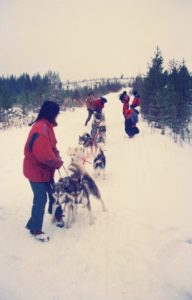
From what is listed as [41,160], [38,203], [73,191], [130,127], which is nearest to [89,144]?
[130,127]

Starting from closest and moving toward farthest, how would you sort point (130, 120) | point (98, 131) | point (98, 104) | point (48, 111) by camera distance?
point (48, 111) < point (98, 131) < point (130, 120) < point (98, 104)

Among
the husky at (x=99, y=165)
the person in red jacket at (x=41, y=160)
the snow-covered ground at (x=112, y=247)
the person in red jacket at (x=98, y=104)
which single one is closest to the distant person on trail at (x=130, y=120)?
the person in red jacket at (x=98, y=104)

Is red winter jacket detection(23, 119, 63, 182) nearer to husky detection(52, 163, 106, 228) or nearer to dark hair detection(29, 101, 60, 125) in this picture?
dark hair detection(29, 101, 60, 125)

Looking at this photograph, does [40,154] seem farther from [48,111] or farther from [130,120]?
[130,120]

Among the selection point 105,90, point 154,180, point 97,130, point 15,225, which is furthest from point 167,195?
point 105,90

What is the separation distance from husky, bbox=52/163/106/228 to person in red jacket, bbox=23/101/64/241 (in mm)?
221

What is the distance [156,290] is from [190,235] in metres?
1.52

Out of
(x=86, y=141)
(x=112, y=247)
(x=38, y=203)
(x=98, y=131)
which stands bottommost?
(x=112, y=247)

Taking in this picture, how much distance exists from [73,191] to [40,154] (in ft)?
3.51

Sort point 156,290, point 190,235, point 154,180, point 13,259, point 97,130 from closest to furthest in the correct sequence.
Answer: point 156,290 < point 13,259 < point 190,235 < point 154,180 < point 97,130

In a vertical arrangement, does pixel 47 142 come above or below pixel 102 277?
above

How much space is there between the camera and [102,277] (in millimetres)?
4375

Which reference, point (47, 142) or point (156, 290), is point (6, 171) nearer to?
point (47, 142)

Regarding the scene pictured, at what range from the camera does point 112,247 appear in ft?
16.9
